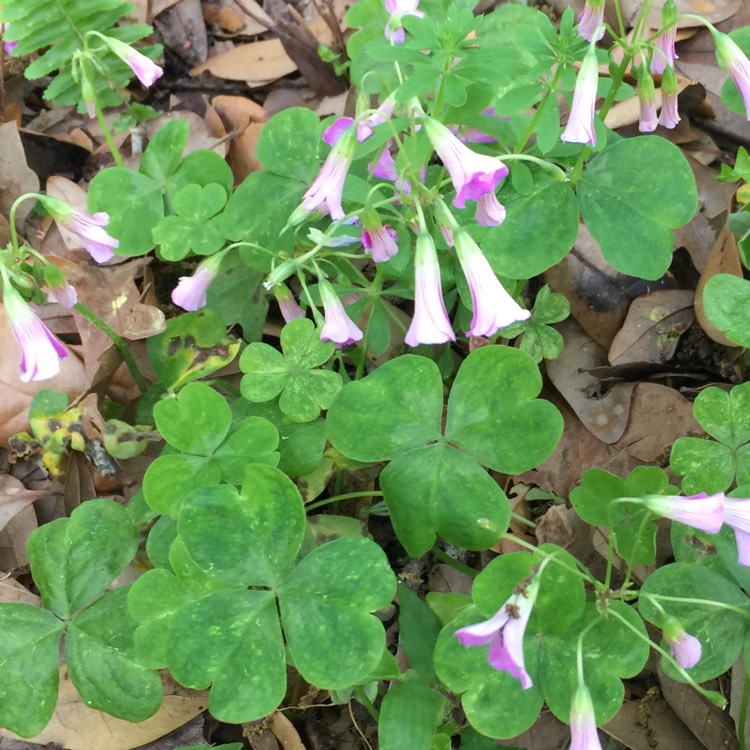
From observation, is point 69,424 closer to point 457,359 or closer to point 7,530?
point 7,530

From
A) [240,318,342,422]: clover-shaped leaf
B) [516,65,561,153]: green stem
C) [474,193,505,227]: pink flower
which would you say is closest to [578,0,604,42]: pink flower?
[516,65,561,153]: green stem

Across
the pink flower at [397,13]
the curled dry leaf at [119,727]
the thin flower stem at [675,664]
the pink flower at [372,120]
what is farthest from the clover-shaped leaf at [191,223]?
the thin flower stem at [675,664]

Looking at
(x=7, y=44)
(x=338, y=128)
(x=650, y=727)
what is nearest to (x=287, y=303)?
(x=338, y=128)

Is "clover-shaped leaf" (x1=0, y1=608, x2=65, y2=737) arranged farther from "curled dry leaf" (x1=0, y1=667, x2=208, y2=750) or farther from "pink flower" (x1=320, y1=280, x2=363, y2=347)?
"pink flower" (x1=320, y1=280, x2=363, y2=347)

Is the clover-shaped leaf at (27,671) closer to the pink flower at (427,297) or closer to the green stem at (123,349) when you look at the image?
the green stem at (123,349)

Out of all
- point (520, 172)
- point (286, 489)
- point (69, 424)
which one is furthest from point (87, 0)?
point (286, 489)

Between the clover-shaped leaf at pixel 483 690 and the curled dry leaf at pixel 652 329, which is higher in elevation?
the curled dry leaf at pixel 652 329

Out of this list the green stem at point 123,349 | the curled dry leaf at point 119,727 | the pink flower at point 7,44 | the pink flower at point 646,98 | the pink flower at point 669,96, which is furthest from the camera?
the pink flower at point 7,44
